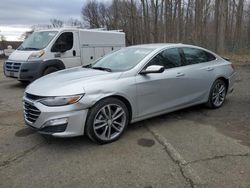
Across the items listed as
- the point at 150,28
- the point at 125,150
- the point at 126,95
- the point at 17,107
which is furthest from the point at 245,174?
the point at 150,28

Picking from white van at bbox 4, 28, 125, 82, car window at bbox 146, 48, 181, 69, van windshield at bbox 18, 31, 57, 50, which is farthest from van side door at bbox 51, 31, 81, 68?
car window at bbox 146, 48, 181, 69

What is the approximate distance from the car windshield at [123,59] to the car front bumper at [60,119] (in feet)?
3.91

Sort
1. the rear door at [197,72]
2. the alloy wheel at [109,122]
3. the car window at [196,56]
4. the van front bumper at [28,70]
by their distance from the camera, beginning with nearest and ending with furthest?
the alloy wheel at [109,122] → the rear door at [197,72] → the car window at [196,56] → the van front bumper at [28,70]

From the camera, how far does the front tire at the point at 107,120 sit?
383 cm

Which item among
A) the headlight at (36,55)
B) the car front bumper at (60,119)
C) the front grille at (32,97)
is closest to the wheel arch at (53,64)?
the headlight at (36,55)

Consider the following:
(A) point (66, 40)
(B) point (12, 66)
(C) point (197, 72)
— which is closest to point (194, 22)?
(A) point (66, 40)

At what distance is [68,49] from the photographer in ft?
31.4

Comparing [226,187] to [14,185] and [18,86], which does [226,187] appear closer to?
[14,185]

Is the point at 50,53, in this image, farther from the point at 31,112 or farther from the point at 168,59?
the point at 31,112

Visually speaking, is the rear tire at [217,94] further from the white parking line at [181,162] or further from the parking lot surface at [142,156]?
the white parking line at [181,162]

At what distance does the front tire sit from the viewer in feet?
12.6

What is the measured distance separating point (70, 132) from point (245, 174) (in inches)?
90.9

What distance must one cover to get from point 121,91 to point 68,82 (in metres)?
0.82

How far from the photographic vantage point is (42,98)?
3.75 metres
